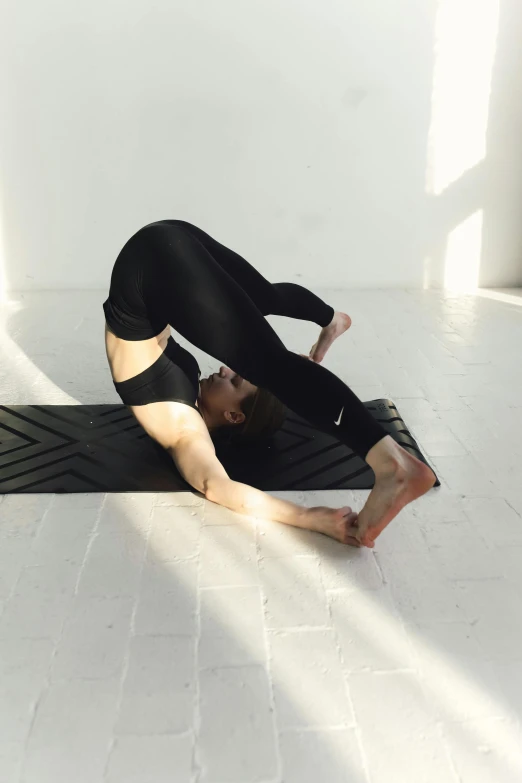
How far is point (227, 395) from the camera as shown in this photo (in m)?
2.02

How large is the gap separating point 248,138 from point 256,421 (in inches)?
88.0

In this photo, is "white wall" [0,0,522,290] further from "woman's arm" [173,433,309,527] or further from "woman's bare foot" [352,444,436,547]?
"woman's bare foot" [352,444,436,547]

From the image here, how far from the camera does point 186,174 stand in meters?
3.79

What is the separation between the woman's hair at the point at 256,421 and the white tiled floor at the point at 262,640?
273 millimetres

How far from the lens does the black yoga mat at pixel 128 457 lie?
197 cm

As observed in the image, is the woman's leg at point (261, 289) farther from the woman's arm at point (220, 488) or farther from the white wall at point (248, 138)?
the white wall at point (248, 138)

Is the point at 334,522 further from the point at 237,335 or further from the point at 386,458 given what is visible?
the point at 237,335

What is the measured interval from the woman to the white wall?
1.84 m

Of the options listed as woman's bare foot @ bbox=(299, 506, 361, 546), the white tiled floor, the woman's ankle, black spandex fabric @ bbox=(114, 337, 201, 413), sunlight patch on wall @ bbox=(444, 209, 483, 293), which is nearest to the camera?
the white tiled floor

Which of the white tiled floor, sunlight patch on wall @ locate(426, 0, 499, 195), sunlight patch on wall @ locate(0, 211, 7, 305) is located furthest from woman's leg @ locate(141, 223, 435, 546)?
sunlight patch on wall @ locate(426, 0, 499, 195)

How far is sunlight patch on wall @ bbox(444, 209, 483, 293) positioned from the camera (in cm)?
400

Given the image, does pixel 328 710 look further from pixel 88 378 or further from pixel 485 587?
pixel 88 378

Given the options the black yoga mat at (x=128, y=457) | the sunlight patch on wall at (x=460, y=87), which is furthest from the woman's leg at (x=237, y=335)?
the sunlight patch on wall at (x=460, y=87)

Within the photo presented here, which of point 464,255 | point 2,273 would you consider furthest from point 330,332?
point 2,273
